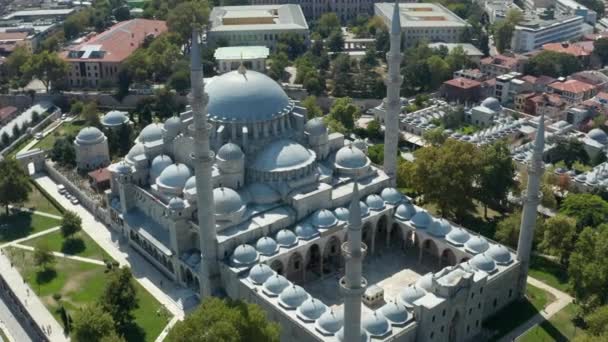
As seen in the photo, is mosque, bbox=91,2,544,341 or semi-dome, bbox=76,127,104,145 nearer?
mosque, bbox=91,2,544,341

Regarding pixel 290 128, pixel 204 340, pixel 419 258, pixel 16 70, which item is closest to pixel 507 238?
pixel 419 258

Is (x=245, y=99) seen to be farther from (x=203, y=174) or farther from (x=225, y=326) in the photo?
(x=225, y=326)

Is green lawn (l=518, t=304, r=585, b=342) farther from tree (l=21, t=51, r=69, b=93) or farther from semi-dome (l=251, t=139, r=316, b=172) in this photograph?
tree (l=21, t=51, r=69, b=93)

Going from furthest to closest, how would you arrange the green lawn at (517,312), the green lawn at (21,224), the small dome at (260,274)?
the green lawn at (21,224), the green lawn at (517,312), the small dome at (260,274)

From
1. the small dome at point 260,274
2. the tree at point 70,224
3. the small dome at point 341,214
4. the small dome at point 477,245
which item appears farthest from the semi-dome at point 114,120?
the small dome at point 477,245

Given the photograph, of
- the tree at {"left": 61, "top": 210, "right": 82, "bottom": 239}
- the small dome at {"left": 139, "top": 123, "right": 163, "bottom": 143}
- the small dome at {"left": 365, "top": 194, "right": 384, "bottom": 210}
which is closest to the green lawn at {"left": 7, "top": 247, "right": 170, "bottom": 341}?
the tree at {"left": 61, "top": 210, "right": 82, "bottom": 239}

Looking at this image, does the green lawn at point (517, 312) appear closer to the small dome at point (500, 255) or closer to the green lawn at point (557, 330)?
the green lawn at point (557, 330)

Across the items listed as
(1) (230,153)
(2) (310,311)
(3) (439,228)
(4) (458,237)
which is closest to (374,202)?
(3) (439,228)
